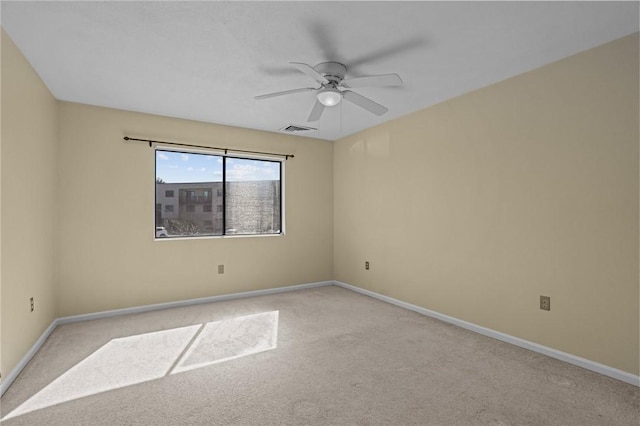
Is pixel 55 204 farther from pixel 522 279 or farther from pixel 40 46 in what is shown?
pixel 522 279

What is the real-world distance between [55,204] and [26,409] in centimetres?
224

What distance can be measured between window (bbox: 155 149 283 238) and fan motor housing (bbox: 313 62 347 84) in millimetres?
2405

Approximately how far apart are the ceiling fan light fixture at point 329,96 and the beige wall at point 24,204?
2.21 meters

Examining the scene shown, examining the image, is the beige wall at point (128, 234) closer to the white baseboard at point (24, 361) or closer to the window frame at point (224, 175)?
the window frame at point (224, 175)

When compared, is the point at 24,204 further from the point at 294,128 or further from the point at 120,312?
the point at 294,128

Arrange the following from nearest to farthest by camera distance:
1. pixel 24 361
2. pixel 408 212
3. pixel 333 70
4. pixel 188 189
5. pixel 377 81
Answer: pixel 377 81, pixel 24 361, pixel 333 70, pixel 408 212, pixel 188 189

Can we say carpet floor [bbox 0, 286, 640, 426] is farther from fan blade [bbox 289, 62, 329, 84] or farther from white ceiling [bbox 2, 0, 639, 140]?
white ceiling [bbox 2, 0, 639, 140]

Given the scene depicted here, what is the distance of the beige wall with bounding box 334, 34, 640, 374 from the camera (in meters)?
2.39

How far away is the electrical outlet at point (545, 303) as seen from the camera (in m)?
2.77

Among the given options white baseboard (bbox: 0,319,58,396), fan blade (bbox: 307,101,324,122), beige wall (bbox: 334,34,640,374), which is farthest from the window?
fan blade (bbox: 307,101,324,122)

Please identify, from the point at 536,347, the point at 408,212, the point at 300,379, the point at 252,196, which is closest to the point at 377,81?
the point at 408,212

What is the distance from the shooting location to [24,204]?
2627mm

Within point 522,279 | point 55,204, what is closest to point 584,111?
point 522,279

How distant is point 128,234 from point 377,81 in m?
3.30
